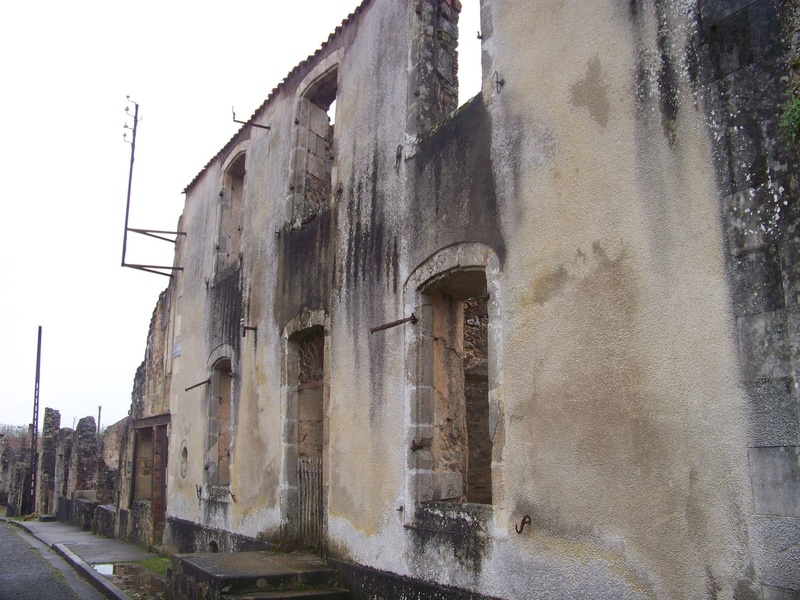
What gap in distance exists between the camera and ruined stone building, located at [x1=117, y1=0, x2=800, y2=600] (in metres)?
4.37

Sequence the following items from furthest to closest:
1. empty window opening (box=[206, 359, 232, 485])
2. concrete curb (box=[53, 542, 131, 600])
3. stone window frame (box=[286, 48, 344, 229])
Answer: empty window opening (box=[206, 359, 232, 485]), stone window frame (box=[286, 48, 344, 229]), concrete curb (box=[53, 542, 131, 600])

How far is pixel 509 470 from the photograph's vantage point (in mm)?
5797

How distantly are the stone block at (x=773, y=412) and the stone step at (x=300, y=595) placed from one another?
4.61 meters

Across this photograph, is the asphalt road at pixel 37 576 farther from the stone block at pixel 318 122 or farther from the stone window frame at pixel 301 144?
the stone block at pixel 318 122

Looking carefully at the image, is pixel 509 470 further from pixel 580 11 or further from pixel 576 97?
pixel 580 11

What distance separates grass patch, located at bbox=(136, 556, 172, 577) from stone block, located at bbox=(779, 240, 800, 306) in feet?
34.1

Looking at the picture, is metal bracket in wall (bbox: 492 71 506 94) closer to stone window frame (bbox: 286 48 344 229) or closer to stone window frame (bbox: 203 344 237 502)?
stone window frame (bbox: 286 48 344 229)

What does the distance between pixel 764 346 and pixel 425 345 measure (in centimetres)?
341

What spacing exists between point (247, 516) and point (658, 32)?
8280mm

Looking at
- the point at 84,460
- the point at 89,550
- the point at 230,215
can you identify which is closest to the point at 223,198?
the point at 230,215

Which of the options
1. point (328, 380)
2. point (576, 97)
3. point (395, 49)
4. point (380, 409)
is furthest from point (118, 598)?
point (576, 97)

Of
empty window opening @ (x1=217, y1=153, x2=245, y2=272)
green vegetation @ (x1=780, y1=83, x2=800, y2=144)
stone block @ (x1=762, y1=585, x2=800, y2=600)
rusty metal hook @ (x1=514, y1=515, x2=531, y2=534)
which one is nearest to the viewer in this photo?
stone block @ (x1=762, y1=585, x2=800, y2=600)

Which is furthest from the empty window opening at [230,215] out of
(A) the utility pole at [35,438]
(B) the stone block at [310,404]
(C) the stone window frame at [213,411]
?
(A) the utility pole at [35,438]

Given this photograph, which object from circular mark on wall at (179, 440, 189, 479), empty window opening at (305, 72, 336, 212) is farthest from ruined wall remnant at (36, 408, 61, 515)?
empty window opening at (305, 72, 336, 212)
